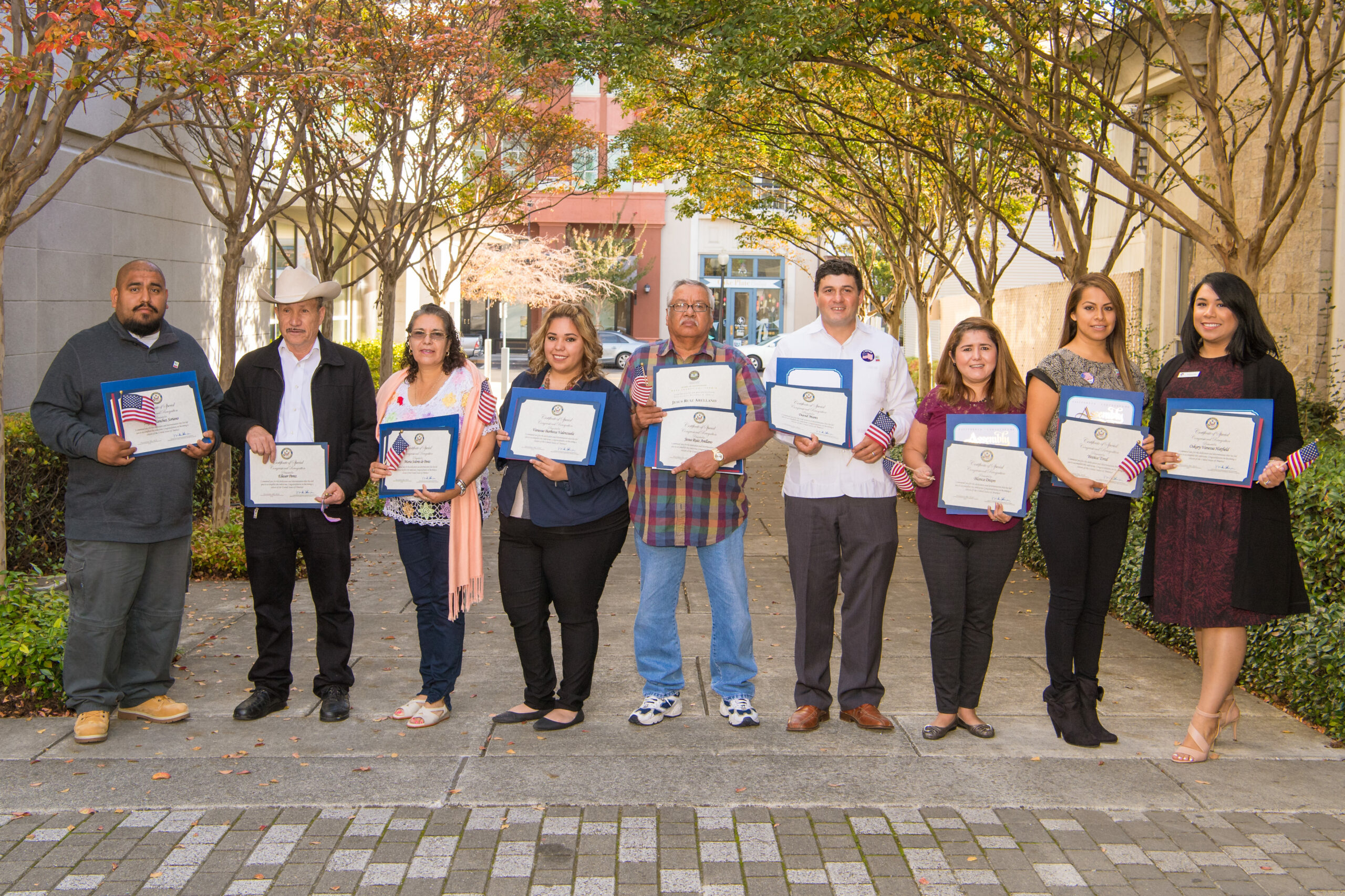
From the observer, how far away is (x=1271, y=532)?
189 inches

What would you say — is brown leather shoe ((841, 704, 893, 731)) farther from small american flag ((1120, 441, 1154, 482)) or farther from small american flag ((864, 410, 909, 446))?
small american flag ((1120, 441, 1154, 482))

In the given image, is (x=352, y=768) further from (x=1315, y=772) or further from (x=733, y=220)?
(x=733, y=220)

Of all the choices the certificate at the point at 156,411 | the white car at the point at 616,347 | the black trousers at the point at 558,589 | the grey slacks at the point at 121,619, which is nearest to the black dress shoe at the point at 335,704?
the grey slacks at the point at 121,619

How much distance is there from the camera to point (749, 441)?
5121mm

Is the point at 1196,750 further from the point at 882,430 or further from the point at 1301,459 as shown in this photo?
the point at 882,430

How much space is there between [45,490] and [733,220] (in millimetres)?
15069

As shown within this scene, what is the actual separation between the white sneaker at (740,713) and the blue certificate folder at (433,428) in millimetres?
1615

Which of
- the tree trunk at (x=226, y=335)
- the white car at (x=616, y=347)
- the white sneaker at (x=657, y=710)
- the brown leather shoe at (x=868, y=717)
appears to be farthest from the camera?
the white car at (x=616, y=347)

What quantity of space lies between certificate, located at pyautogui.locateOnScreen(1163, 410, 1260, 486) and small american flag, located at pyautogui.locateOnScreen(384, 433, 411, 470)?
3286 mm

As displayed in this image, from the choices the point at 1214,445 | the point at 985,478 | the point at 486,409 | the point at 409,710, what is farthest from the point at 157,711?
the point at 1214,445

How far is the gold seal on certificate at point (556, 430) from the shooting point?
4973 mm

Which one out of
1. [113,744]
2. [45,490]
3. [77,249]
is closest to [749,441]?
[113,744]

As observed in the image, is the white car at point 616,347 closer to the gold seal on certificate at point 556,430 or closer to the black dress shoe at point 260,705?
the black dress shoe at point 260,705

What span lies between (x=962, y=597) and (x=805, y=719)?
0.88 m
